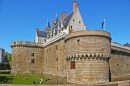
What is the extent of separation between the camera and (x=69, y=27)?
39.7 m

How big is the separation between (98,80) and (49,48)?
22.5 meters

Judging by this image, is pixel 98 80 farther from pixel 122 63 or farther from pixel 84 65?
pixel 122 63

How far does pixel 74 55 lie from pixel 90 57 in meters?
2.75

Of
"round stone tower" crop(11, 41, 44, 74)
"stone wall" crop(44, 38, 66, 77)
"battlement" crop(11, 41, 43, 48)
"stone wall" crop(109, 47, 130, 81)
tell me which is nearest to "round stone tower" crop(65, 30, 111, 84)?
"stone wall" crop(44, 38, 66, 77)

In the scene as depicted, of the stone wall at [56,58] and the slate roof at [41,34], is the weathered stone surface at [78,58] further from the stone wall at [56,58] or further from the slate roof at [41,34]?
the slate roof at [41,34]

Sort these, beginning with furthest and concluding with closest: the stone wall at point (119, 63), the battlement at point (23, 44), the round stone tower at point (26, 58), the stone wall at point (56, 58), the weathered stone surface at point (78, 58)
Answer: the battlement at point (23, 44)
the round stone tower at point (26, 58)
the stone wall at point (119, 63)
the stone wall at point (56, 58)
the weathered stone surface at point (78, 58)

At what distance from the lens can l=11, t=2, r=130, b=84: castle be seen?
87.5 feet

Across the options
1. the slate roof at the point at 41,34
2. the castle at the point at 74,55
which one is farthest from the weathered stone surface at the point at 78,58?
the slate roof at the point at 41,34

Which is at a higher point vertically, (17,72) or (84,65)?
(84,65)

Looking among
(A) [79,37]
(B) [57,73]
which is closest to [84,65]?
(A) [79,37]

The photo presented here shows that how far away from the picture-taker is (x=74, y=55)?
27828mm

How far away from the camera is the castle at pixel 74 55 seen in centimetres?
2667

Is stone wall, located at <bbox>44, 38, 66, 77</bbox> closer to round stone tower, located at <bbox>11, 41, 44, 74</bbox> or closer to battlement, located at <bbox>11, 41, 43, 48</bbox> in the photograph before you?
round stone tower, located at <bbox>11, 41, 44, 74</bbox>

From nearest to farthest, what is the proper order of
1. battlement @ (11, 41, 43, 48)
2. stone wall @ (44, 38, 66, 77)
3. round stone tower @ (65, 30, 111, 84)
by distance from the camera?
round stone tower @ (65, 30, 111, 84) < stone wall @ (44, 38, 66, 77) < battlement @ (11, 41, 43, 48)
